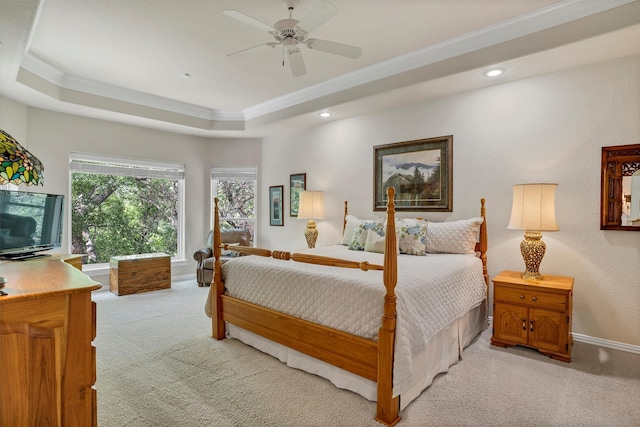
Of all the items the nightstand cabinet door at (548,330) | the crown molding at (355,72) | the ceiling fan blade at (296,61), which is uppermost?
the crown molding at (355,72)

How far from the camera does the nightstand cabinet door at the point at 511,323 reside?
2768 millimetres

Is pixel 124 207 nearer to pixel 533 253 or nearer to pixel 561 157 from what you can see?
pixel 533 253

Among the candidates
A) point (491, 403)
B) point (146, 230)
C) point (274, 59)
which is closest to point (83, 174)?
point (146, 230)

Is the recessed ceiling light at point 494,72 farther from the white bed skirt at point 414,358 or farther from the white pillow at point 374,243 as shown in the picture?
the white bed skirt at point 414,358

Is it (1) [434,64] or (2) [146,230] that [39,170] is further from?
(2) [146,230]

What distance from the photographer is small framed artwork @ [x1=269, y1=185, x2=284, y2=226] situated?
18.3 feet

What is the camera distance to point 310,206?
4.69 metres

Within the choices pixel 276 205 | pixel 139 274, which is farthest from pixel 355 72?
pixel 139 274

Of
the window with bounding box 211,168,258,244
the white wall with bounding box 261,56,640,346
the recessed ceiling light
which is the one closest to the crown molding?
the recessed ceiling light

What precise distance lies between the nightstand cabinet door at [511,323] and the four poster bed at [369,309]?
210mm

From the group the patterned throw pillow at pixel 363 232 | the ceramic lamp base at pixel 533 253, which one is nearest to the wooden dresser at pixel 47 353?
the patterned throw pillow at pixel 363 232

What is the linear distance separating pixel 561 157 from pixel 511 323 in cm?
161

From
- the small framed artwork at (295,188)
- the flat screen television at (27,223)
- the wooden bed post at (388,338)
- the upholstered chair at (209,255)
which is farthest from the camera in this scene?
the small framed artwork at (295,188)

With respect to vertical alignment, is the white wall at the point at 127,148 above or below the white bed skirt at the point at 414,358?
above
